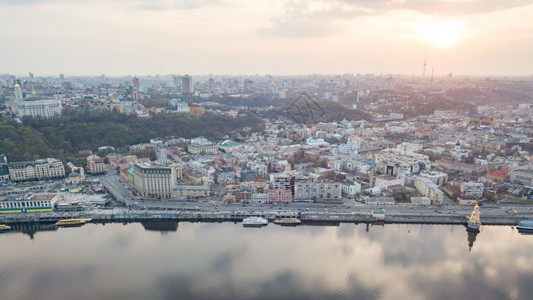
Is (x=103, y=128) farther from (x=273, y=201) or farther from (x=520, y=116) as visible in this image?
(x=520, y=116)

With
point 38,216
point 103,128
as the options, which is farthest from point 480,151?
point 103,128

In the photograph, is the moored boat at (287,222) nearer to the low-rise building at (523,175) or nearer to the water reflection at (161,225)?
the water reflection at (161,225)

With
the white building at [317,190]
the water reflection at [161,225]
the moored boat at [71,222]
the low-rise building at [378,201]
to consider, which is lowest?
the water reflection at [161,225]

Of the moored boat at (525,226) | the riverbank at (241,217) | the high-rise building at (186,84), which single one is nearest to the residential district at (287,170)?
the riverbank at (241,217)

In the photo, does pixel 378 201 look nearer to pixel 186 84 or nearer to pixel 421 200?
pixel 421 200

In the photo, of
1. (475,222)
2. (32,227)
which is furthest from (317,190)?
(32,227)
